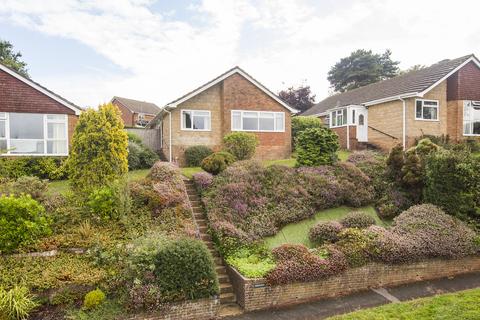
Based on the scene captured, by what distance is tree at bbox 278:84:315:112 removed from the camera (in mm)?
40500

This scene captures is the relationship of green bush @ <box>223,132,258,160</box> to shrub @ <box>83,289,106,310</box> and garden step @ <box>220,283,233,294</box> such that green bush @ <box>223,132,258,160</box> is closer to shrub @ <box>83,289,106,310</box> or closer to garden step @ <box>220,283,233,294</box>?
garden step @ <box>220,283,233,294</box>

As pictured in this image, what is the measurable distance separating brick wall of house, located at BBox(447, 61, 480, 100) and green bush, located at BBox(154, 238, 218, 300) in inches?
846

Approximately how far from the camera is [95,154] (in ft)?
38.4

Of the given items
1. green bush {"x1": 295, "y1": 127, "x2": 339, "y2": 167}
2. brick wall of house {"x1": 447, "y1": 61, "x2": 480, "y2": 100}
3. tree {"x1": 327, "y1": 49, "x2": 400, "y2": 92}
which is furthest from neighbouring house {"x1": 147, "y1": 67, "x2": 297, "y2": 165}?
tree {"x1": 327, "y1": 49, "x2": 400, "y2": 92}

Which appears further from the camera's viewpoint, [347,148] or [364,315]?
[347,148]

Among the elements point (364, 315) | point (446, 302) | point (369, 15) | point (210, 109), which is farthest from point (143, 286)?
point (210, 109)

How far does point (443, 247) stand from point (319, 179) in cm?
494

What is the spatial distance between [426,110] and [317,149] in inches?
429

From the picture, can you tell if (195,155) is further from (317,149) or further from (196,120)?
(317,149)

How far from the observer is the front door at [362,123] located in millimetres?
24708

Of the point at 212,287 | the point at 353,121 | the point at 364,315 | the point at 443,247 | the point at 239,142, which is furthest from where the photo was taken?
the point at 353,121

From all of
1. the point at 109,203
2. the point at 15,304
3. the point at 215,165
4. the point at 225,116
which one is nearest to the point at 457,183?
the point at 215,165

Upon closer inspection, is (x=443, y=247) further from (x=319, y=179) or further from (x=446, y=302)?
(x=319, y=179)

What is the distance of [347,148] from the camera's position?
82.7 ft
